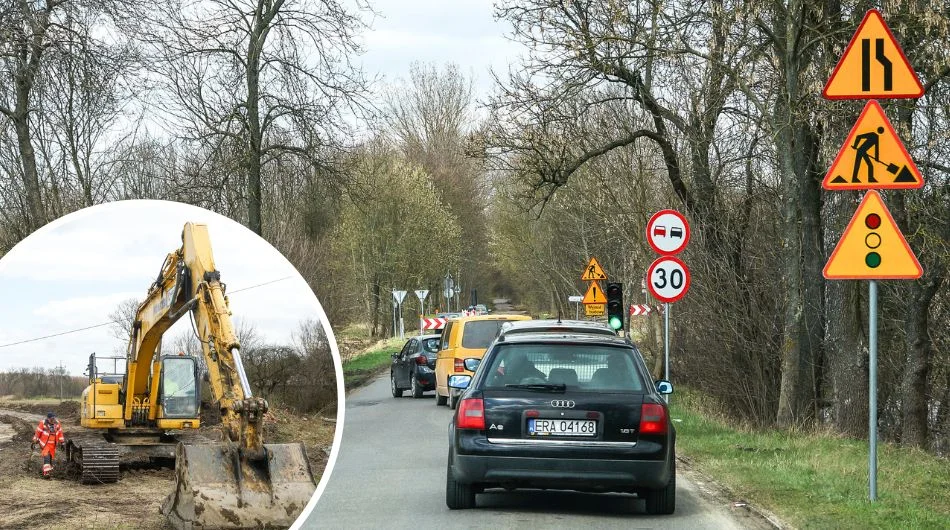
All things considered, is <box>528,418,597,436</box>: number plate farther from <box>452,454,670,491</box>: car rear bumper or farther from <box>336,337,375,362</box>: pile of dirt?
<box>336,337,375,362</box>: pile of dirt

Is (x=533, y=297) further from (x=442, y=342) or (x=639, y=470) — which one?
(x=639, y=470)

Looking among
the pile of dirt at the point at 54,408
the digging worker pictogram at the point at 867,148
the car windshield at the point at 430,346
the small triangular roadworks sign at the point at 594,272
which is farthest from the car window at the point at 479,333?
the pile of dirt at the point at 54,408

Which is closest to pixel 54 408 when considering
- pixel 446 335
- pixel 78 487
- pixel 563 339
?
pixel 78 487

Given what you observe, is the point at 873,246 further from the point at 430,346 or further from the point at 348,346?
the point at 430,346

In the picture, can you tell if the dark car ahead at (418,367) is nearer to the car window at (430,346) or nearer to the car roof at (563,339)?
the car window at (430,346)

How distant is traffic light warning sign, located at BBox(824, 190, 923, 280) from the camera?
9.69m

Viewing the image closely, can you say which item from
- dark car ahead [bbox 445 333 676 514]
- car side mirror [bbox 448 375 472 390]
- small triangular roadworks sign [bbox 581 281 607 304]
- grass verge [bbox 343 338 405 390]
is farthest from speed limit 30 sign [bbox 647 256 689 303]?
grass verge [bbox 343 338 405 390]

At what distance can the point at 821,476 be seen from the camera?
11.1 metres

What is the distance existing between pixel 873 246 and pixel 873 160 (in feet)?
2.27

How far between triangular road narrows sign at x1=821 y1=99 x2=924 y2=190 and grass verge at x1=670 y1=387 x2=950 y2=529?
2.53m

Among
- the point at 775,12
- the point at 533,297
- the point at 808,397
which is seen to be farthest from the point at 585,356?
the point at 533,297

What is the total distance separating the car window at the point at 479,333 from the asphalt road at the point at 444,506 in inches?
311

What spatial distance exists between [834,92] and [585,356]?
2994 millimetres

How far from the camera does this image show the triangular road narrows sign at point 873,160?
9.66m
